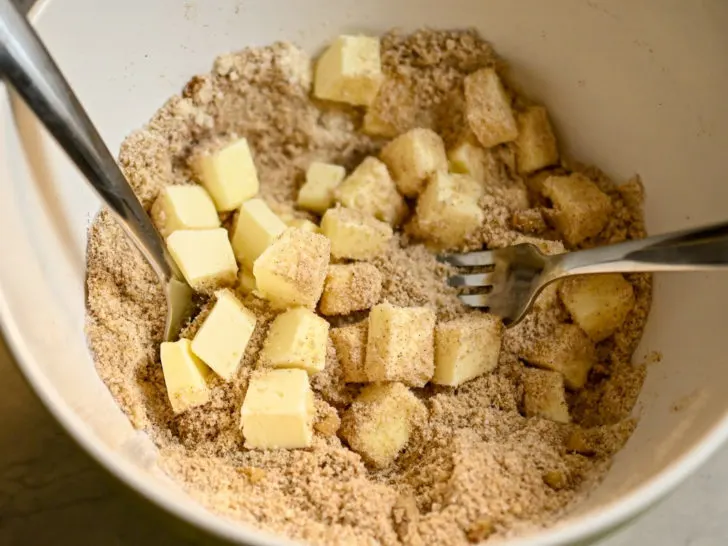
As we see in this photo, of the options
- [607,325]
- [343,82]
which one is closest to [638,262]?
[607,325]

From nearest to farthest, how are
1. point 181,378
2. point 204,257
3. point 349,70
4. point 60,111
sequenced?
point 60,111, point 181,378, point 204,257, point 349,70

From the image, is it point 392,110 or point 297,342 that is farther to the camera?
point 392,110

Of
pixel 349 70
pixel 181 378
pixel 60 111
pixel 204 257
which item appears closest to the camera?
pixel 60 111

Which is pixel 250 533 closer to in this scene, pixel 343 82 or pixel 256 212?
pixel 256 212

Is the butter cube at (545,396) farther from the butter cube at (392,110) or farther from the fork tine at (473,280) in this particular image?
the butter cube at (392,110)

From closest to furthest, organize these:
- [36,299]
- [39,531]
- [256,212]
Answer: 1. [36,299]
2. [39,531]
3. [256,212]

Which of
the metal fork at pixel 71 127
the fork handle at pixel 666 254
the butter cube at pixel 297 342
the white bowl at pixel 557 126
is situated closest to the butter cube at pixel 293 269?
the butter cube at pixel 297 342

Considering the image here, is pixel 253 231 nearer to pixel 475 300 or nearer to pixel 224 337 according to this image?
pixel 224 337

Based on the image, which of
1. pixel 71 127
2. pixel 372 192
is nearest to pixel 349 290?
pixel 372 192
